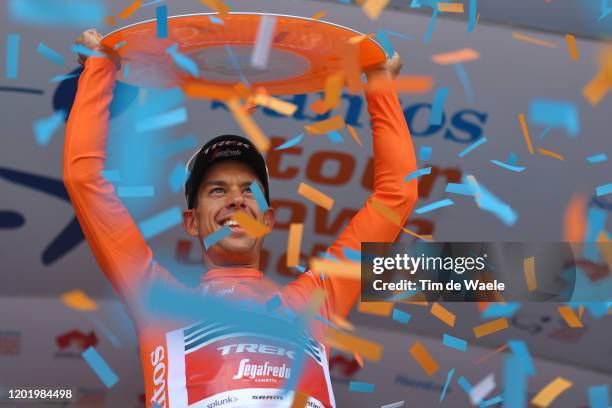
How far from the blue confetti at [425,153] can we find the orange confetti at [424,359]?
1.32ft

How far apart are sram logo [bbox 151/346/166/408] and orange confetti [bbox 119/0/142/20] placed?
735mm

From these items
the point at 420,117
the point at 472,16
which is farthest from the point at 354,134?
the point at 472,16

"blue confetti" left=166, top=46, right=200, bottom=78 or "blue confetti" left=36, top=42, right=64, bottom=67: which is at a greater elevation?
"blue confetti" left=36, top=42, right=64, bottom=67

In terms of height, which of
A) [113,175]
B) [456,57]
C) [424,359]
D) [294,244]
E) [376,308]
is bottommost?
[424,359]

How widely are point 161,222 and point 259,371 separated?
61 cm

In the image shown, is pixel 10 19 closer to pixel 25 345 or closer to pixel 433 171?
pixel 25 345

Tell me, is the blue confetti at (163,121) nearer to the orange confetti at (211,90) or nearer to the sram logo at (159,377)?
the orange confetti at (211,90)

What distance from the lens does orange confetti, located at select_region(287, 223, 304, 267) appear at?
180 cm

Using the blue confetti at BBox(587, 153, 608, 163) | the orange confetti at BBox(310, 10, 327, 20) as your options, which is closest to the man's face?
the orange confetti at BBox(310, 10, 327, 20)

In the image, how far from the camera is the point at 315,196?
1.81m

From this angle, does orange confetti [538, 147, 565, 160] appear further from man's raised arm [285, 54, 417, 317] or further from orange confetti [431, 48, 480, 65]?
man's raised arm [285, 54, 417, 317]

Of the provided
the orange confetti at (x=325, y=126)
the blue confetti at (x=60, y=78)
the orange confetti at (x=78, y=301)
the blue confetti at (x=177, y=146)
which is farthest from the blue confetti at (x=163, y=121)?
the orange confetti at (x=78, y=301)

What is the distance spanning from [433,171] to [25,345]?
932 millimetres

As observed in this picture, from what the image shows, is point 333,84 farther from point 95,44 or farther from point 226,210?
point 95,44
